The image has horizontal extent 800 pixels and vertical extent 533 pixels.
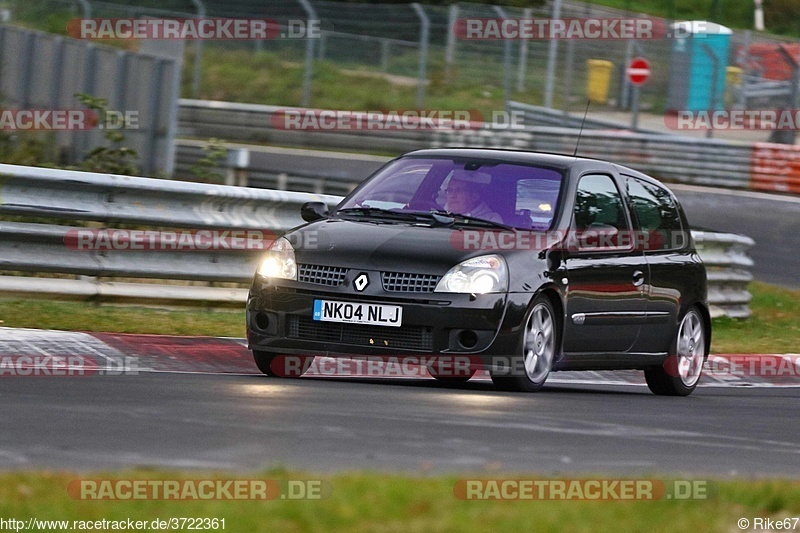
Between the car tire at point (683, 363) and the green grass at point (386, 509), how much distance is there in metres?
5.71

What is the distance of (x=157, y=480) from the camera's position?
534cm

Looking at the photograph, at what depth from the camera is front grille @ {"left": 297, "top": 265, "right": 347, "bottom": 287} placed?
9.29 metres

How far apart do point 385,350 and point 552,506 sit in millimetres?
4144

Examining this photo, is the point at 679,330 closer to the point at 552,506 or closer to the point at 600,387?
the point at 600,387

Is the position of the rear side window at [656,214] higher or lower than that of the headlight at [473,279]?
higher

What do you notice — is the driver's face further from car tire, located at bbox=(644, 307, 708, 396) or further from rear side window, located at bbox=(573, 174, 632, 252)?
car tire, located at bbox=(644, 307, 708, 396)

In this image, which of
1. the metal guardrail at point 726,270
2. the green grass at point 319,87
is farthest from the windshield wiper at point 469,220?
the green grass at point 319,87

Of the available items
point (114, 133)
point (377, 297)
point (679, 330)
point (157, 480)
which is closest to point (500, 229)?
point (377, 297)

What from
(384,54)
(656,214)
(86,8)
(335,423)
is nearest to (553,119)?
(384,54)

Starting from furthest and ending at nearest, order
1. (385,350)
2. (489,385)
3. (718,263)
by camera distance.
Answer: (718,263) < (489,385) < (385,350)

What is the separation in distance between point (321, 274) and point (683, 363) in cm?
323

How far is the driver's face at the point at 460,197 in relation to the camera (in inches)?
391

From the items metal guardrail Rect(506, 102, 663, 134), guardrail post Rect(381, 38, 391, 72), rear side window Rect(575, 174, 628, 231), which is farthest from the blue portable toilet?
rear side window Rect(575, 174, 628, 231)

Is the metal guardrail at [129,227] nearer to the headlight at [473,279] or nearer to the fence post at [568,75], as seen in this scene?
the headlight at [473,279]
